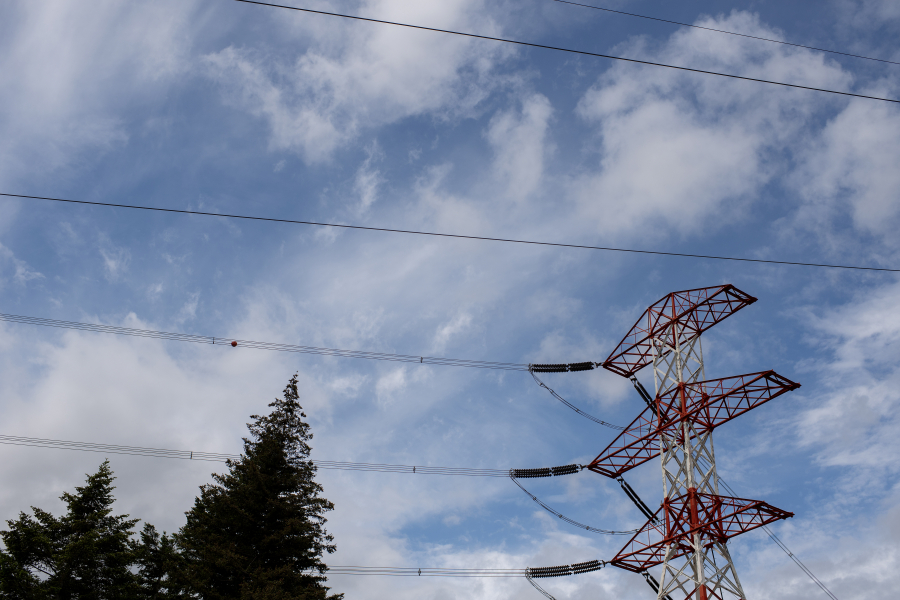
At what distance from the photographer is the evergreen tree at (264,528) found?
1057 inches

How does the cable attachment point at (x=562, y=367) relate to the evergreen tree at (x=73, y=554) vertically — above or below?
above

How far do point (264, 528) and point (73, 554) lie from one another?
36.1ft

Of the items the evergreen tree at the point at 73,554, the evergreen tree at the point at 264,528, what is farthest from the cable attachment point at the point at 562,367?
the evergreen tree at the point at 73,554

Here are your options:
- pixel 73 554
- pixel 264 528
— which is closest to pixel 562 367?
pixel 264 528

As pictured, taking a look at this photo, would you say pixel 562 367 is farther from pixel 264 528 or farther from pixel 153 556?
pixel 153 556

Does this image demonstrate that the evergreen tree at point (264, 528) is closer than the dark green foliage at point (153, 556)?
Yes

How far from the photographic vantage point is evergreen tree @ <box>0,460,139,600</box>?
99.0 ft

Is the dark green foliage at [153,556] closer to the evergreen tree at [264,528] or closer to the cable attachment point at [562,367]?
the evergreen tree at [264,528]

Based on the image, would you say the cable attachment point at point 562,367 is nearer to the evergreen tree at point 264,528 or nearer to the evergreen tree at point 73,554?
the evergreen tree at point 264,528

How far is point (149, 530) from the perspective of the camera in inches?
1807

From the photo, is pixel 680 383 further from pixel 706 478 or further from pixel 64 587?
pixel 64 587

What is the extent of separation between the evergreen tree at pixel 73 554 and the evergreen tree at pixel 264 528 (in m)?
3.76

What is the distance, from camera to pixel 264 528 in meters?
29.2

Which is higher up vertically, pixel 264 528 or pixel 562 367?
pixel 562 367
